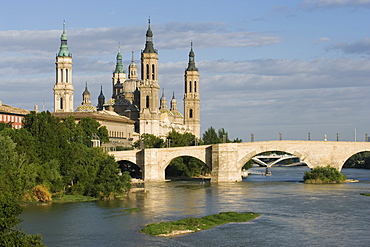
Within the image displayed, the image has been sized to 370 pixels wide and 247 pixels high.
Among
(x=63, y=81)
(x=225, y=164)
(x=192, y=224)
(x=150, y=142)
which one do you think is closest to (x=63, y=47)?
(x=63, y=81)

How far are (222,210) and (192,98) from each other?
10162 cm

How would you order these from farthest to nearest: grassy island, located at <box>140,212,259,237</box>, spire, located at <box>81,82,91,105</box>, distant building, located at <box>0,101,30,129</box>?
spire, located at <box>81,82,91,105</box> < distant building, located at <box>0,101,30,129</box> < grassy island, located at <box>140,212,259,237</box>

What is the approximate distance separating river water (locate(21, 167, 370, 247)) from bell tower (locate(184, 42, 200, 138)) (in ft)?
273

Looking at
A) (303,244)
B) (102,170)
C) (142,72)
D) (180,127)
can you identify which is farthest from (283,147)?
(180,127)

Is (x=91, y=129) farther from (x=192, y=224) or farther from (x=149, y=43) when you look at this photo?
(x=192, y=224)

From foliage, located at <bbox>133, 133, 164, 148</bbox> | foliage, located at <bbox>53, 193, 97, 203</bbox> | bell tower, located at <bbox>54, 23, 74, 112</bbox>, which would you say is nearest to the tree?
foliage, located at <bbox>133, 133, 164, 148</bbox>

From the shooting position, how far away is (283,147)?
252ft

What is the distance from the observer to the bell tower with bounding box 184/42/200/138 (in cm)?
14888

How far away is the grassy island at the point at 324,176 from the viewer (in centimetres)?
7481

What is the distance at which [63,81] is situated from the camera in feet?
416

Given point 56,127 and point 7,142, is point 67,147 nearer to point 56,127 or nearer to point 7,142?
point 56,127

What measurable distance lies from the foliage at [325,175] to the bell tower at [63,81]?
203 feet

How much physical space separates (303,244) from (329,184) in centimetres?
3652

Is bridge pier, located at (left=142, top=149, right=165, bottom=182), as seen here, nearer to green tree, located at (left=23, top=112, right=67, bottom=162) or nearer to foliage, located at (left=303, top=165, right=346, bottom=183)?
green tree, located at (left=23, top=112, right=67, bottom=162)
